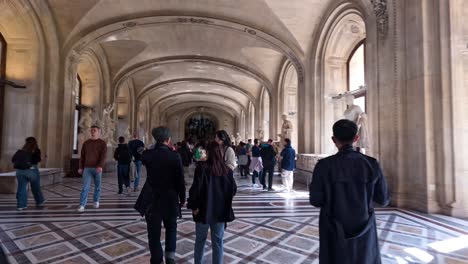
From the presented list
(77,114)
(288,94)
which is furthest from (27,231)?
(288,94)

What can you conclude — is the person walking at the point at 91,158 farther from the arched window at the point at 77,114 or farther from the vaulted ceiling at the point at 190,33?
the arched window at the point at 77,114

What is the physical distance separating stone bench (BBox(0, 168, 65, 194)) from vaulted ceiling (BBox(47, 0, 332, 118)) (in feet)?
13.5

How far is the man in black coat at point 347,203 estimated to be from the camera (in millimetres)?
1533

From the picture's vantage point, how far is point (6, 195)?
620 centimetres

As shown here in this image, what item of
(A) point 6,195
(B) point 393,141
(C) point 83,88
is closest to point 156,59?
(C) point 83,88

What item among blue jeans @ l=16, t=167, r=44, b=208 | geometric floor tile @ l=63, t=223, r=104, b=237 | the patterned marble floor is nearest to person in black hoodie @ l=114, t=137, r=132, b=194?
the patterned marble floor

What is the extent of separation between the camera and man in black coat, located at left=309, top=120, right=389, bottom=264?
1533 millimetres

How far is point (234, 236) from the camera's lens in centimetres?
357

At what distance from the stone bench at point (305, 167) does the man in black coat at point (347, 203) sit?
693 centimetres

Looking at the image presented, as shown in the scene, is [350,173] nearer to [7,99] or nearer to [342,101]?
[342,101]

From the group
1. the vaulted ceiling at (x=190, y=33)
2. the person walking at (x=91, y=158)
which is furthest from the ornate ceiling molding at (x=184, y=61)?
the person walking at (x=91, y=158)

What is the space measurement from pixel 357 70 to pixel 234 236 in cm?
781

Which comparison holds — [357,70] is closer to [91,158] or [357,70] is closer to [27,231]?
[91,158]

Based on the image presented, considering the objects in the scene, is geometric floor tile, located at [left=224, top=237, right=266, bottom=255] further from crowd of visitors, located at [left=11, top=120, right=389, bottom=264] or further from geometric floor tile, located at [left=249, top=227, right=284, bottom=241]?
crowd of visitors, located at [left=11, top=120, right=389, bottom=264]
